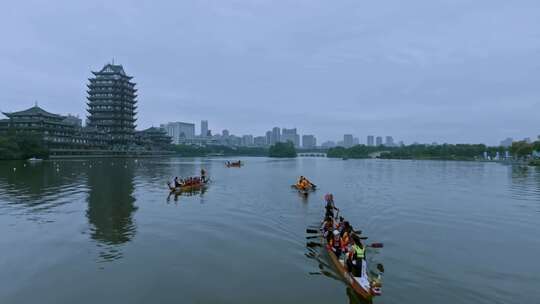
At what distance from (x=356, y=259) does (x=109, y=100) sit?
14437 cm

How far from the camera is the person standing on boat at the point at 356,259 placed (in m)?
13.4

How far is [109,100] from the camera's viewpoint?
13912cm

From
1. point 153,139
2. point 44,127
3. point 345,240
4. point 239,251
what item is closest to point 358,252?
point 345,240

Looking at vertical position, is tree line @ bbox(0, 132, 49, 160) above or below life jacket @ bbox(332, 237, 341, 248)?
above

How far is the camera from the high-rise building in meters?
138

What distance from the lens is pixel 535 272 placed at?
625 inches

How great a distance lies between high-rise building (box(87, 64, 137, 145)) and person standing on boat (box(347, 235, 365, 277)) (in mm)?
142039

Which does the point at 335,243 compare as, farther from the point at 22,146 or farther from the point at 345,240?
the point at 22,146

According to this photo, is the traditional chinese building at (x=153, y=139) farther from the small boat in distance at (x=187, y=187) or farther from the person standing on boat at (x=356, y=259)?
the person standing on boat at (x=356, y=259)

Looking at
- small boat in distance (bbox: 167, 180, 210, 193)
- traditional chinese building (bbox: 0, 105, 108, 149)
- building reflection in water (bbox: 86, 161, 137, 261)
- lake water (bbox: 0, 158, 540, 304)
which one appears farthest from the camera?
traditional chinese building (bbox: 0, 105, 108, 149)

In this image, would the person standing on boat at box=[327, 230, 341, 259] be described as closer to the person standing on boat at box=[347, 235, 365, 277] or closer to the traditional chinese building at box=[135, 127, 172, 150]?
the person standing on boat at box=[347, 235, 365, 277]

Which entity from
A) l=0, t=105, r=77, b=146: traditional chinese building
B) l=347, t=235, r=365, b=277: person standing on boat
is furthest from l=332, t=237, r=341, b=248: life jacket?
l=0, t=105, r=77, b=146: traditional chinese building

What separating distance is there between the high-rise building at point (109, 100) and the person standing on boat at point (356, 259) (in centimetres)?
14204

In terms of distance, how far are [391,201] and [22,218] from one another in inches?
1247
